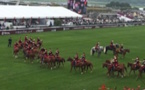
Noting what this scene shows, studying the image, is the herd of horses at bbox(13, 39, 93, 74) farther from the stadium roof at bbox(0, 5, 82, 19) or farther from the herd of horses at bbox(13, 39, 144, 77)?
the stadium roof at bbox(0, 5, 82, 19)

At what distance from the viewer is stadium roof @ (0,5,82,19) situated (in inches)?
2113

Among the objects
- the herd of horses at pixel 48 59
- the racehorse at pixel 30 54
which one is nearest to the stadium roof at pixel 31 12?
the herd of horses at pixel 48 59

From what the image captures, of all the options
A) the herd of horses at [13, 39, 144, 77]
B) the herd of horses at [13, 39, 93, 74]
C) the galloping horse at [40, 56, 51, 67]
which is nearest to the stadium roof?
the herd of horses at [13, 39, 93, 74]

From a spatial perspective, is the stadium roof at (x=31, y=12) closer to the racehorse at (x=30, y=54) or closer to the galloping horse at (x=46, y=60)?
the racehorse at (x=30, y=54)

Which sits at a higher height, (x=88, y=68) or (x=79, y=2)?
(x=79, y=2)

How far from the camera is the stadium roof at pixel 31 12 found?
53669 millimetres

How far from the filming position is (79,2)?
70.4 meters

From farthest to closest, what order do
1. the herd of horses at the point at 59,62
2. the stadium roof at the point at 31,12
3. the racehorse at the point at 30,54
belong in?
the stadium roof at the point at 31,12, the racehorse at the point at 30,54, the herd of horses at the point at 59,62

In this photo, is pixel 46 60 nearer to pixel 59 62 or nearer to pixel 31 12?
pixel 59 62

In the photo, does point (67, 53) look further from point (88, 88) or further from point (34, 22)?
point (34, 22)

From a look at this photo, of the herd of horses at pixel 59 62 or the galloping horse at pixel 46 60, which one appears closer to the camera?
the herd of horses at pixel 59 62

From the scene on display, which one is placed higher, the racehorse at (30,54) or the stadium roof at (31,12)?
the stadium roof at (31,12)

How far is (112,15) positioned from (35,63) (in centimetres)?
6973

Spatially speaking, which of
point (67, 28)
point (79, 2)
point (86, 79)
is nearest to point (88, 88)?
point (86, 79)
